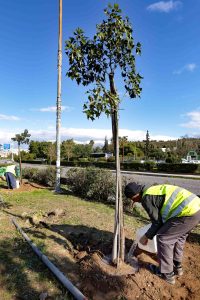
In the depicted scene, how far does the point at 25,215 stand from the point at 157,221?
4.19m

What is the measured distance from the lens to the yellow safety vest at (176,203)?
3840mm

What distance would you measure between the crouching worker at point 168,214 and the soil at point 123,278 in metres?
0.22

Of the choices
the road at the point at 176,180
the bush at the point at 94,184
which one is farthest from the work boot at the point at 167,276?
the road at the point at 176,180

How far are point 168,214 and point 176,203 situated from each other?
7.3 inches

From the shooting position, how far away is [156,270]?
4156 mm

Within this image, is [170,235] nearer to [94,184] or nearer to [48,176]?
[94,184]

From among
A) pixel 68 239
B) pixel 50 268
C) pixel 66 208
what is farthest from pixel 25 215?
pixel 50 268

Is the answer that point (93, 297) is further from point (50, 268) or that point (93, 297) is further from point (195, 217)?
point (195, 217)

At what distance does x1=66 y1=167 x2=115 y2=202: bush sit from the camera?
9280mm

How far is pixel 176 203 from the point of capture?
152 inches

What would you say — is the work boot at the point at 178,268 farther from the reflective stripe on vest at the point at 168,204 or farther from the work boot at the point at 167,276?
the reflective stripe on vest at the point at 168,204

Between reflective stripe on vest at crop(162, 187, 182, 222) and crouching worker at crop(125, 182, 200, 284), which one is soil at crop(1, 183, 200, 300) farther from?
reflective stripe on vest at crop(162, 187, 182, 222)

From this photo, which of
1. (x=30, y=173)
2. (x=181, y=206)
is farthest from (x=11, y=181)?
(x=181, y=206)

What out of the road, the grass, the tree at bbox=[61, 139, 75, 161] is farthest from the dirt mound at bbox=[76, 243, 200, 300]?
the tree at bbox=[61, 139, 75, 161]
